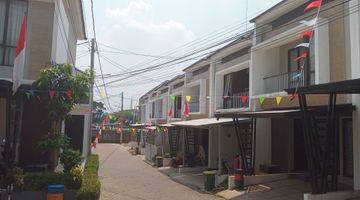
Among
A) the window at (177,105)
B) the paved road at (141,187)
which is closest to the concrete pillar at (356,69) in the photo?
the paved road at (141,187)

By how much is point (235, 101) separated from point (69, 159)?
1187cm

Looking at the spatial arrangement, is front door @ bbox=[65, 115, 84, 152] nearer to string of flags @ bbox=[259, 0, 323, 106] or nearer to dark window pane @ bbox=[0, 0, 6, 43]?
dark window pane @ bbox=[0, 0, 6, 43]

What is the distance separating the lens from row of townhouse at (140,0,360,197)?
1298cm

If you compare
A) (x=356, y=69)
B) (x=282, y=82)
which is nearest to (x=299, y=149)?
(x=282, y=82)

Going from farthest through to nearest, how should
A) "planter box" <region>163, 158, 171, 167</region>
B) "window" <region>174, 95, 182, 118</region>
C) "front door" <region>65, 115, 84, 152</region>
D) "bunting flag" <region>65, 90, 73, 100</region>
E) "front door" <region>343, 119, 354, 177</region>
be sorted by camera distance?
"window" <region>174, 95, 182, 118</region> < "front door" <region>65, 115, 84, 152</region> < "planter box" <region>163, 158, 171, 167</region> < "front door" <region>343, 119, 354, 177</region> < "bunting flag" <region>65, 90, 73, 100</region>

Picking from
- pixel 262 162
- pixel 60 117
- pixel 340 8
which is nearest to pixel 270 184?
pixel 262 162

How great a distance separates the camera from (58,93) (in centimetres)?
1268

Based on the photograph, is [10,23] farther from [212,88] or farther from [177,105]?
[177,105]

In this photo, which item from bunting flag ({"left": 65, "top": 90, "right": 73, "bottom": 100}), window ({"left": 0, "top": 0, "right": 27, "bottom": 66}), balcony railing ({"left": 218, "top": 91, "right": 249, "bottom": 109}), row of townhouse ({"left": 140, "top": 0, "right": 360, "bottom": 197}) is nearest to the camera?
bunting flag ({"left": 65, "top": 90, "right": 73, "bottom": 100})

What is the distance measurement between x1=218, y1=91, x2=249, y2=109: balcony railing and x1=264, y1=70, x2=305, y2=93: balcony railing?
Result: 1914 mm

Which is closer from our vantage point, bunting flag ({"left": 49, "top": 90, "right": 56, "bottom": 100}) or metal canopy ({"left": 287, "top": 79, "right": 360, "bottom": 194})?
metal canopy ({"left": 287, "top": 79, "right": 360, "bottom": 194})

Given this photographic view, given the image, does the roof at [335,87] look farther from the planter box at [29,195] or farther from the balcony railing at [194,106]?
the balcony railing at [194,106]

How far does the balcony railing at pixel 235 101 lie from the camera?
69.3 feet

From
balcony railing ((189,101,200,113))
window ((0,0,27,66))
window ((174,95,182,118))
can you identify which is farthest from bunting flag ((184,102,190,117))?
window ((0,0,27,66))
